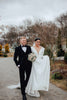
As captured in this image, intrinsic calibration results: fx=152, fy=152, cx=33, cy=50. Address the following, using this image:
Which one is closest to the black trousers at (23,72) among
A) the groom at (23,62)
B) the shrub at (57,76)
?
the groom at (23,62)

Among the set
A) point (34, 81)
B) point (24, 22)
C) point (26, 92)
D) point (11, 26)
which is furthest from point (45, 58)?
point (11, 26)

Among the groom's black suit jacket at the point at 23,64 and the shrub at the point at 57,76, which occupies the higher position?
the groom's black suit jacket at the point at 23,64

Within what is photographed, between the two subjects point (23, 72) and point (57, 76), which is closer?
point (23, 72)

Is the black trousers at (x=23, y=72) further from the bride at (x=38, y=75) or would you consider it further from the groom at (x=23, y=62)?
the bride at (x=38, y=75)

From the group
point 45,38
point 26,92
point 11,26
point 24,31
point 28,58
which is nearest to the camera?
point 28,58

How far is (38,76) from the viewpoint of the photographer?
509 centimetres

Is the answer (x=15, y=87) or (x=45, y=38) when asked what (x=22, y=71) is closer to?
(x=15, y=87)

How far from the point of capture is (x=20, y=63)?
501 cm

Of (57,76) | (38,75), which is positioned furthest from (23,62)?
(57,76)

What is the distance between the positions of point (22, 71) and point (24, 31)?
42136 mm

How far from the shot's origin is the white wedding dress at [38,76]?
508 centimetres

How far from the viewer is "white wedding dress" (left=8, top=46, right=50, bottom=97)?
508 centimetres

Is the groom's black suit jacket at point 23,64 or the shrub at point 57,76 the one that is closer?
the groom's black suit jacket at point 23,64

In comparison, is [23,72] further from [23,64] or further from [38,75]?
[38,75]
